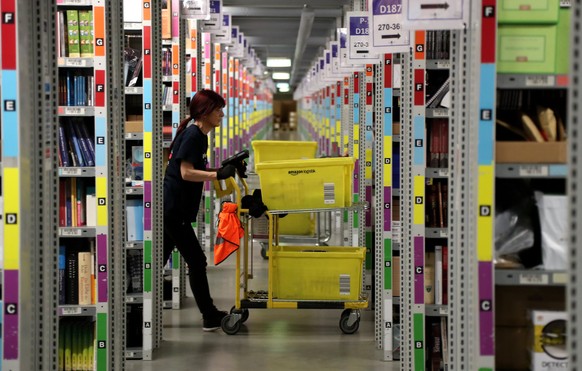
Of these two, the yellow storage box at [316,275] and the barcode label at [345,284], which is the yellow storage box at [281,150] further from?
the barcode label at [345,284]

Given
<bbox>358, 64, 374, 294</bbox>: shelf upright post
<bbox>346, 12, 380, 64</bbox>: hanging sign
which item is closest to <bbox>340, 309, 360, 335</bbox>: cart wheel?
<bbox>358, 64, 374, 294</bbox>: shelf upright post

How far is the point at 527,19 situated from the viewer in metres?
3.79

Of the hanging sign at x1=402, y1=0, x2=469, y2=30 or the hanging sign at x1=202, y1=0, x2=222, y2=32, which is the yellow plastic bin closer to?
the hanging sign at x1=202, y1=0, x2=222, y2=32

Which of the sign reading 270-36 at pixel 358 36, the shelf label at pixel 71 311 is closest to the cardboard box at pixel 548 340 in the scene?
the shelf label at pixel 71 311

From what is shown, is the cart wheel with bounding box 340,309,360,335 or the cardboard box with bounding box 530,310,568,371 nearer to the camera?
the cardboard box with bounding box 530,310,568,371

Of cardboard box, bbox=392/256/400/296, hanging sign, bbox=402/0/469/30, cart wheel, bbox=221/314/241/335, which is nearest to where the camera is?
hanging sign, bbox=402/0/469/30

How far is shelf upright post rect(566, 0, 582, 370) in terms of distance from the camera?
8.30 feet

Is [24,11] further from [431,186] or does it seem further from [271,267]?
[271,267]

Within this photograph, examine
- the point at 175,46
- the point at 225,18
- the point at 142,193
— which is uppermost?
the point at 225,18

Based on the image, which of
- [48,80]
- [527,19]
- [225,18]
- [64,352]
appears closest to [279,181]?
[64,352]

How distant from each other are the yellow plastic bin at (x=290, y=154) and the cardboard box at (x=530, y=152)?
6.38 meters

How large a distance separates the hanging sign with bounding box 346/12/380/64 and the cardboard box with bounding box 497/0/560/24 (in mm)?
4300

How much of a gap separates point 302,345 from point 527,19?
4.49 m

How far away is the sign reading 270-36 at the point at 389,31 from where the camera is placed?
6.10m
